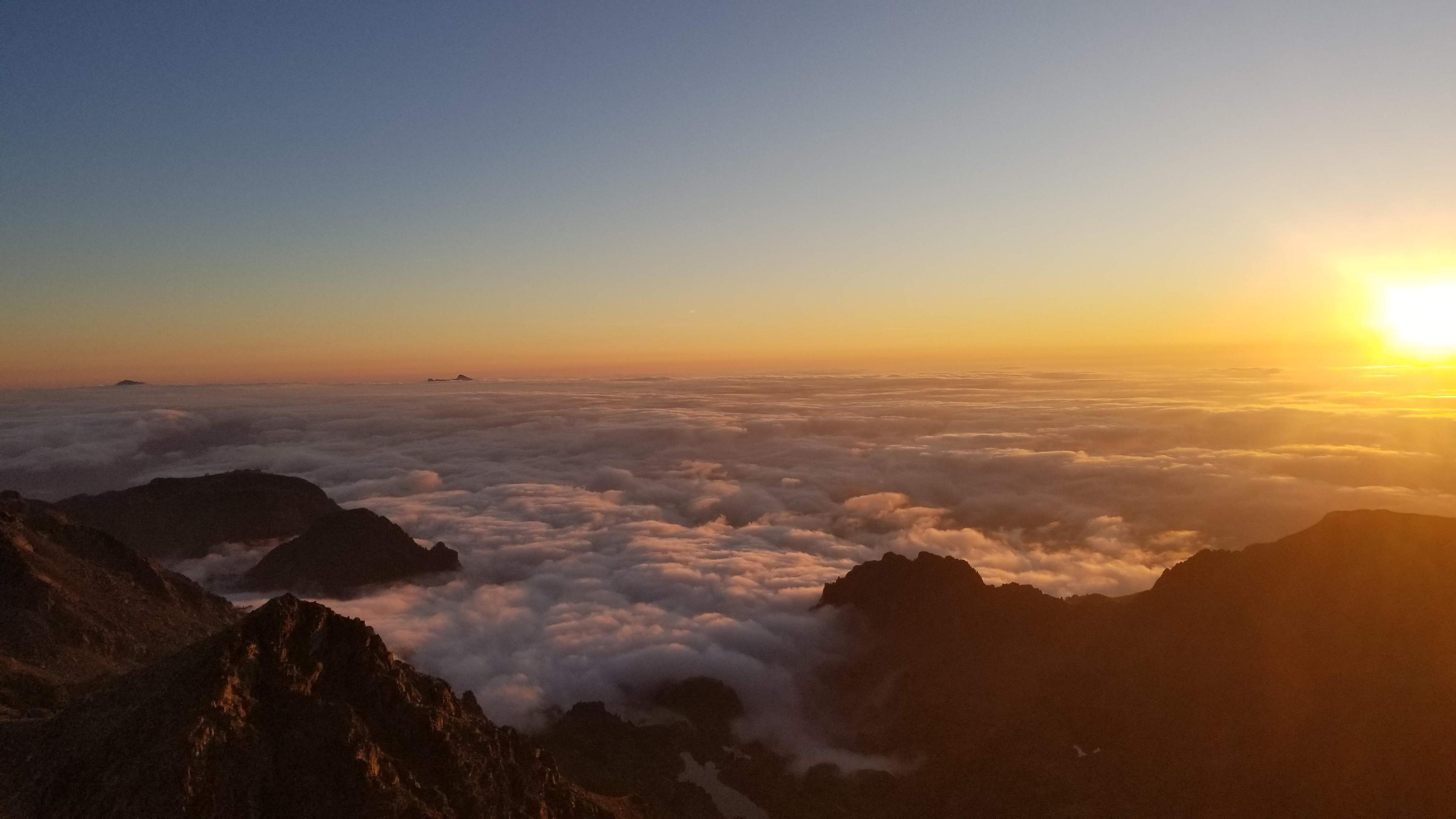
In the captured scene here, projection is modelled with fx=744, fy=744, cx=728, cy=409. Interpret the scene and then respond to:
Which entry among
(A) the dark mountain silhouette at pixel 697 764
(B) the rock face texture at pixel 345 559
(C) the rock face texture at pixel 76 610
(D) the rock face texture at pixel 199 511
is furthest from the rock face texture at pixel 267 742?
(D) the rock face texture at pixel 199 511

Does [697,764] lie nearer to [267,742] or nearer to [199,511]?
[267,742]

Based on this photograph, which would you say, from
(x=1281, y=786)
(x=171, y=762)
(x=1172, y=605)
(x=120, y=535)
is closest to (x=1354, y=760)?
(x=1281, y=786)

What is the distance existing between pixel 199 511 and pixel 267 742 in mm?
105936

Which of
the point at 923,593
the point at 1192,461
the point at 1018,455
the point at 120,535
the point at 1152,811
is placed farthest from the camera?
the point at 1018,455

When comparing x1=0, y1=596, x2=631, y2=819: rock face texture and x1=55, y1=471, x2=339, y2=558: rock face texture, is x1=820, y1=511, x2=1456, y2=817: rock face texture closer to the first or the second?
x1=0, y1=596, x2=631, y2=819: rock face texture

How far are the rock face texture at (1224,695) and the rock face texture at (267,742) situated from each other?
3196 centimetres

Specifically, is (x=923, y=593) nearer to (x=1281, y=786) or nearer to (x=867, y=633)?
(x=867, y=633)

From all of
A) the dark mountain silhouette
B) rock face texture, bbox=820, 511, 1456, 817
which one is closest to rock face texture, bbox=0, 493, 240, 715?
the dark mountain silhouette

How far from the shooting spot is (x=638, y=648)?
2881 inches

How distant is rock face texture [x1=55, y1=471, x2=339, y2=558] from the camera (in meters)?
104

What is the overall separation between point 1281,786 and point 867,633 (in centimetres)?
3720

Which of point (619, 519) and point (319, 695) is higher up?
point (319, 695)

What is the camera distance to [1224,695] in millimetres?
44219

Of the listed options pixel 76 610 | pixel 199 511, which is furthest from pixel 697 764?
pixel 199 511
